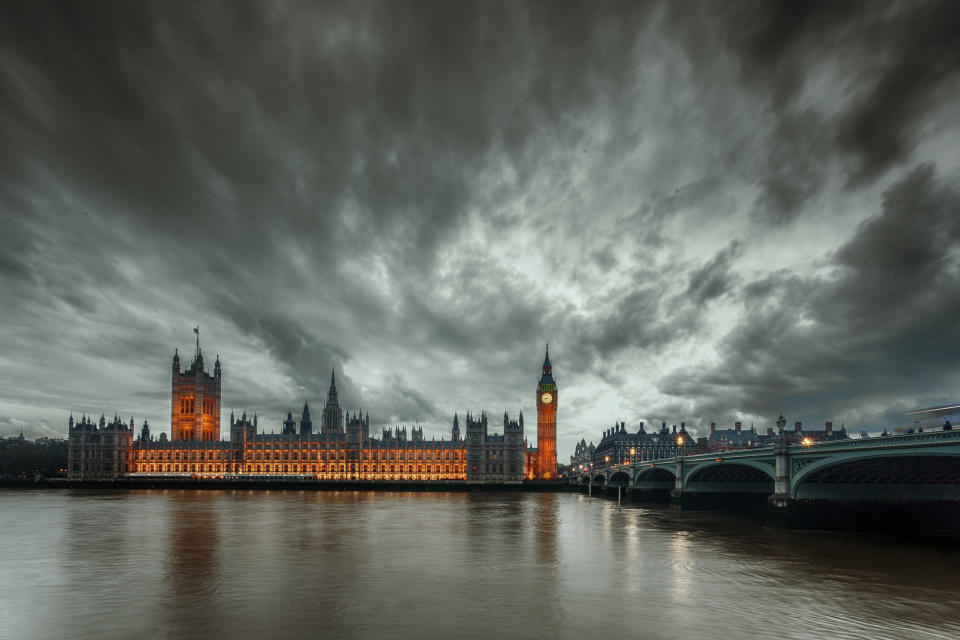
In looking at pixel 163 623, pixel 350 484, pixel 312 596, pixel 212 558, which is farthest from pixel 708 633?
pixel 350 484

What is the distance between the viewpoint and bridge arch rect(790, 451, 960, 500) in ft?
157

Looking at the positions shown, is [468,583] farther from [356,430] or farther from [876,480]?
[356,430]

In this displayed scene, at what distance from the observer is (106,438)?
199750 millimetres

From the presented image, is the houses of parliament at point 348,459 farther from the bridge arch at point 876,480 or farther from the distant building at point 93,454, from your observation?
the bridge arch at point 876,480

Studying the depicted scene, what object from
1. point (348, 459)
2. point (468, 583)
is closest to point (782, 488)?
point (468, 583)

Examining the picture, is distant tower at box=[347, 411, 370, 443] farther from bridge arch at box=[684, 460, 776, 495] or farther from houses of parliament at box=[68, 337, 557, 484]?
bridge arch at box=[684, 460, 776, 495]

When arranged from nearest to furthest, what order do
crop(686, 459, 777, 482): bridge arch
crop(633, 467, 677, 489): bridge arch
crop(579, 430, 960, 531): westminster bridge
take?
crop(579, 430, 960, 531): westminster bridge, crop(686, 459, 777, 482): bridge arch, crop(633, 467, 677, 489): bridge arch

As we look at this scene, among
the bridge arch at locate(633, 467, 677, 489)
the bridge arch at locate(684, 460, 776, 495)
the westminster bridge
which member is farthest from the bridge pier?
the bridge arch at locate(633, 467, 677, 489)

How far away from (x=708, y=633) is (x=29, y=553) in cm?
4262

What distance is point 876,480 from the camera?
55094mm

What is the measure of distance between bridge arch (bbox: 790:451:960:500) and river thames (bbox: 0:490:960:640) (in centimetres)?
468

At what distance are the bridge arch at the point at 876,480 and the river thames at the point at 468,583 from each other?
4680 mm

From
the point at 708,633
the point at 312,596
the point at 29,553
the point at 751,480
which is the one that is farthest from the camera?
the point at 751,480

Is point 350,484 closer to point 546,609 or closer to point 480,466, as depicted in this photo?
point 480,466
